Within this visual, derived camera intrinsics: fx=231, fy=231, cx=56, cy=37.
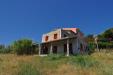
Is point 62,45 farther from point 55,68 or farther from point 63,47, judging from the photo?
point 55,68

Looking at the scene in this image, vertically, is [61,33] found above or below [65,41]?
above

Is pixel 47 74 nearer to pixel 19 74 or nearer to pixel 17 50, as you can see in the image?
pixel 19 74

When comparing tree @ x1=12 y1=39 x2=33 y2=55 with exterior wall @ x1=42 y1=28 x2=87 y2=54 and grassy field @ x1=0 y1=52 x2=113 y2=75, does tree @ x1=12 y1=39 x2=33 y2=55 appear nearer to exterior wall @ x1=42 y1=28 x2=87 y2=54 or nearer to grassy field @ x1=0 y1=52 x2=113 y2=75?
exterior wall @ x1=42 y1=28 x2=87 y2=54

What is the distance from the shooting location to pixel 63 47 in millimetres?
31406

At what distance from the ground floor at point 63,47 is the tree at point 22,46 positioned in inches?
106

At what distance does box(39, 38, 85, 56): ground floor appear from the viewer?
29.5 m

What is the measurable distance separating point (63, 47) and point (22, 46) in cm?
714

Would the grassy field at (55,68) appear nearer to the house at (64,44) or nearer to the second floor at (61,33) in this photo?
the house at (64,44)

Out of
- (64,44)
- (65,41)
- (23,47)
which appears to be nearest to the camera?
(65,41)

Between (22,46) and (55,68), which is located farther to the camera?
(22,46)

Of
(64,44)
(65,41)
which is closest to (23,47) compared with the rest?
(64,44)

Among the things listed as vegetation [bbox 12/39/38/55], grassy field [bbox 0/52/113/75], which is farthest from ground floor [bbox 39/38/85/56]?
grassy field [bbox 0/52/113/75]

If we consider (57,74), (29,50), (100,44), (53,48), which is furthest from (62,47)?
(57,74)

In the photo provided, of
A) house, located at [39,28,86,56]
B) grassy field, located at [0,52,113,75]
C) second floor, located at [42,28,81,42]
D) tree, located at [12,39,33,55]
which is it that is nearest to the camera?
grassy field, located at [0,52,113,75]
